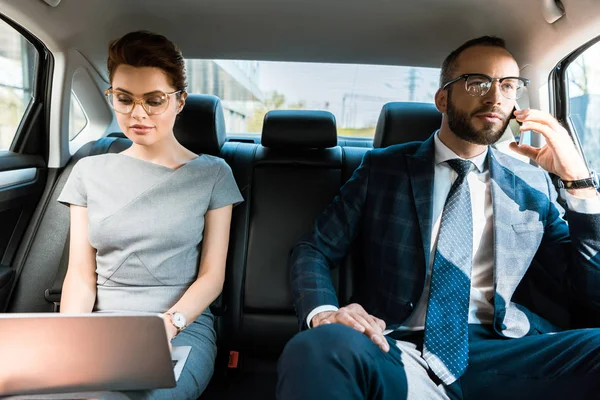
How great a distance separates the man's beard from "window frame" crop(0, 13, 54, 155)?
178 centimetres

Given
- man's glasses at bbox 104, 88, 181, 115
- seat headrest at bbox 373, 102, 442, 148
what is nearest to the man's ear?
seat headrest at bbox 373, 102, 442, 148

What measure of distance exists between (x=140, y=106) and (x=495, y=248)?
47.4 inches

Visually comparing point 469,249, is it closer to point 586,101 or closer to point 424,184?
point 424,184

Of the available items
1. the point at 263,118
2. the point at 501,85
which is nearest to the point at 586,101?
the point at 501,85

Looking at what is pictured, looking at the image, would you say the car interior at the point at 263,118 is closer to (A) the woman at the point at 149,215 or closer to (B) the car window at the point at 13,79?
(B) the car window at the point at 13,79

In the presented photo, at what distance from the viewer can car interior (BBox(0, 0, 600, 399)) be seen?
76.5 inches

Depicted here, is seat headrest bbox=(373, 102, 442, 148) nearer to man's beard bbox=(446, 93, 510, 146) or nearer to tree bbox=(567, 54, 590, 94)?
man's beard bbox=(446, 93, 510, 146)

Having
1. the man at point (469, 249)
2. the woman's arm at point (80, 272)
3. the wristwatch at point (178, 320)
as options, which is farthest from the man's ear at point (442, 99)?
the woman's arm at point (80, 272)

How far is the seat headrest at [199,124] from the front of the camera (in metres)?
2.12

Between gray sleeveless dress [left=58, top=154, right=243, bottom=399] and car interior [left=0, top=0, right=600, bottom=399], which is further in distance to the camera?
car interior [left=0, top=0, right=600, bottom=399]

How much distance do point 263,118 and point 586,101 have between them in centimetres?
135

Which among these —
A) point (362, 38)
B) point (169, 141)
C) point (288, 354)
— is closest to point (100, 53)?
point (169, 141)

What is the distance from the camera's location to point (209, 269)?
1.62 m

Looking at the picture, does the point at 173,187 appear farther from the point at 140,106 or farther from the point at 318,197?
the point at 318,197
